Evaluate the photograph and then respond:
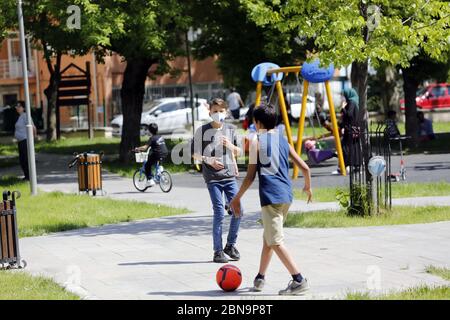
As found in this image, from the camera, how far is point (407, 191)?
55.4 ft

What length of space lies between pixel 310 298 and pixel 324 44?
18.6 feet

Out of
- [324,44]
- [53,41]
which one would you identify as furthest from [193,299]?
[53,41]

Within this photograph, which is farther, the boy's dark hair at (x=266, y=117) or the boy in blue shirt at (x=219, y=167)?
the boy in blue shirt at (x=219, y=167)

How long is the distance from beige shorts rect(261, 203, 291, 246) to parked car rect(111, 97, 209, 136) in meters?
32.9

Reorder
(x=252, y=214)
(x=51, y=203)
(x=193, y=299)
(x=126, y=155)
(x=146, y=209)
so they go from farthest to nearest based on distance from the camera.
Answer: (x=126, y=155)
(x=51, y=203)
(x=146, y=209)
(x=252, y=214)
(x=193, y=299)

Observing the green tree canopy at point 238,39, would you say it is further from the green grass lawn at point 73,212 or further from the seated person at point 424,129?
the green grass lawn at point 73,212

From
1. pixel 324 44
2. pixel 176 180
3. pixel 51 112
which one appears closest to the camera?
pixel 324 44

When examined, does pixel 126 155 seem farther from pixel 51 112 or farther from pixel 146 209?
pixel 51 112

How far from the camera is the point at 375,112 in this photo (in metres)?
44.7

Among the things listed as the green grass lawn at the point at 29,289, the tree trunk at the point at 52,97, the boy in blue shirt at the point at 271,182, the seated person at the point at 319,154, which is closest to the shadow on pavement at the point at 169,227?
the green grass lawn at the point at 29,289

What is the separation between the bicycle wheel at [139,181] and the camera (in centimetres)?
1970

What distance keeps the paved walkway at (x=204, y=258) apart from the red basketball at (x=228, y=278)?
0.08 m

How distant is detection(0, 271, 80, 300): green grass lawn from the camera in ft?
28.4

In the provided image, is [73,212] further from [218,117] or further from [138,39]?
[138,39]
